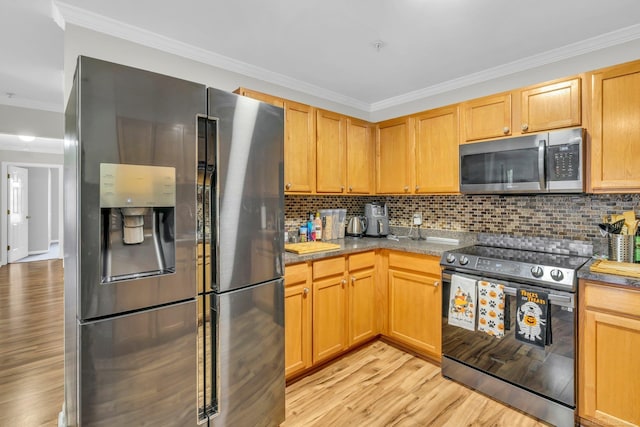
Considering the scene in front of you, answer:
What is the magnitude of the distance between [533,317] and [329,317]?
4.57 ft

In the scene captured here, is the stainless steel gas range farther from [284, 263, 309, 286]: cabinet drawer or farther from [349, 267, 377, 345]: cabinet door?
[284, 263, 309, 286]: cabinet drawer

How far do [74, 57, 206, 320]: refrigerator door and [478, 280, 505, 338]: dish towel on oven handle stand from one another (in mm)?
1844

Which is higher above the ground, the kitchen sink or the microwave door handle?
the microwave door handle

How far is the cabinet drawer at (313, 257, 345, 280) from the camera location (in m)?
2.40

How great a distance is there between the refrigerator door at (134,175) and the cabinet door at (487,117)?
213 centimetres

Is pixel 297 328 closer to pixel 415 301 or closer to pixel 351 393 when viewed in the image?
pixel 351 393

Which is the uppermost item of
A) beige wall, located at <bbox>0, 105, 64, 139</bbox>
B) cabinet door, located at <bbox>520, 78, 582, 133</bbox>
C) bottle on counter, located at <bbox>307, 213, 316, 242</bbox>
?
beige wall, located at <bbox>0, 105, 64, 139</bbox>

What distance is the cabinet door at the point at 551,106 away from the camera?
208cm

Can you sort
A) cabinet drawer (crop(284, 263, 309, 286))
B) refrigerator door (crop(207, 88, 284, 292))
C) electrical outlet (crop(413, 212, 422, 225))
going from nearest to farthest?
refrigerator door (crop(207, 88, 284, 292))
cabinet drawer (crop(284, 263, 309, 286))
electrical outlet (crop(413, 212, 422, 225))

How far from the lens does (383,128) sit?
129 inches

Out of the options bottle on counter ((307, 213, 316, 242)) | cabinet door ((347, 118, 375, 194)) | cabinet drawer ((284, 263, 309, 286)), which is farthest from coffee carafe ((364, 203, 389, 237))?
cabinet drawer ((284, 263, 309, 286))

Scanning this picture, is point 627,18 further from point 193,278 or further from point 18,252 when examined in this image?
point 18,252

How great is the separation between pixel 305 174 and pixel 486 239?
1.71m

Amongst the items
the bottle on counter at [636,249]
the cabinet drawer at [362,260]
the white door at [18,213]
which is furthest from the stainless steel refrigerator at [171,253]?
the white door at [18,213]
